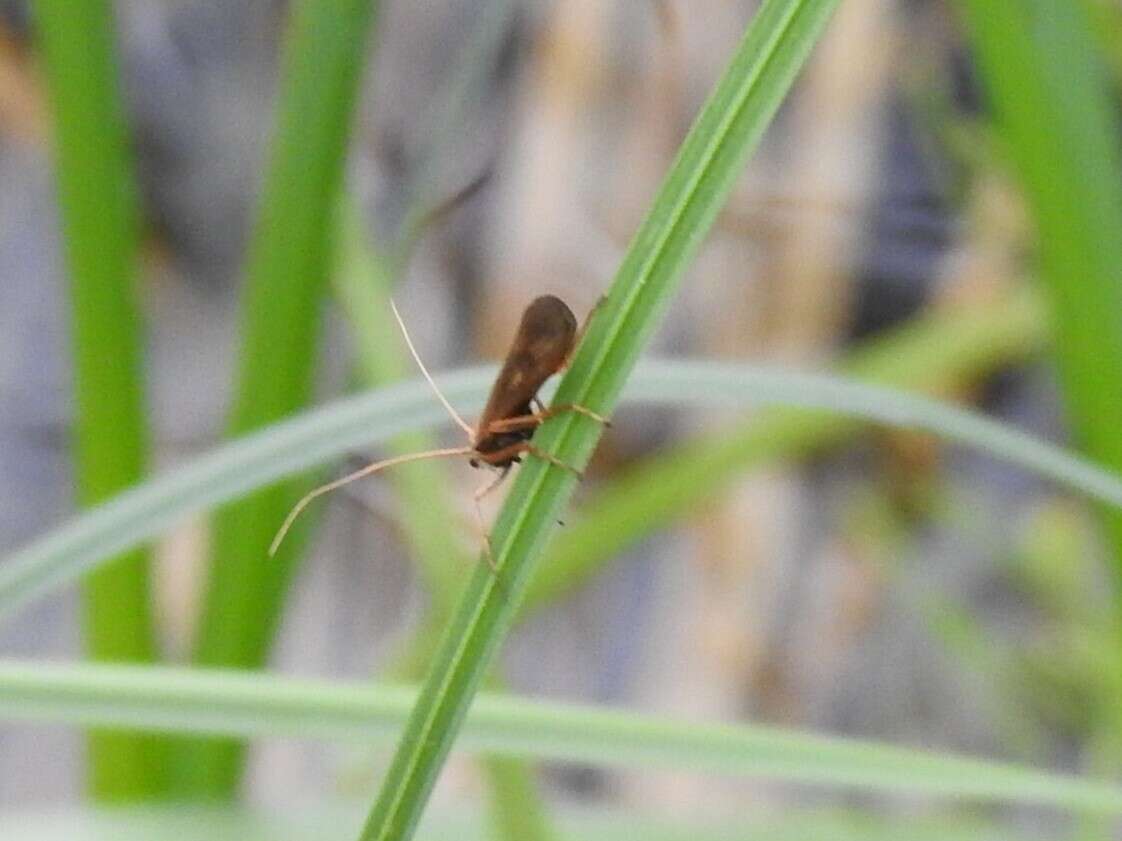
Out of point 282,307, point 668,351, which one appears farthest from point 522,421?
point 668,351

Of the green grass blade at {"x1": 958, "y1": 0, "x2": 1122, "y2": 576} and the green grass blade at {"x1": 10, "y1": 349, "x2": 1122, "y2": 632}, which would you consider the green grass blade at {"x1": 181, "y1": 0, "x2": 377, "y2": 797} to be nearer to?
the green grass blade at {"x1": 10, "y1": 349, "x2": 1122, "y2": 632}

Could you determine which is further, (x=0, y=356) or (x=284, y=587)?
(x=0, y=356)

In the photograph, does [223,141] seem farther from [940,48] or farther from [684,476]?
[940,48]

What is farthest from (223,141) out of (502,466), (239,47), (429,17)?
(502,466)

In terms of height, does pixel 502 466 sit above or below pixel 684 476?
below

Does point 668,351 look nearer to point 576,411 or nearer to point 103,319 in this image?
point 103,319

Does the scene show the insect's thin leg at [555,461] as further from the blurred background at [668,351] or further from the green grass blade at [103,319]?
the blurred background at [668,351]

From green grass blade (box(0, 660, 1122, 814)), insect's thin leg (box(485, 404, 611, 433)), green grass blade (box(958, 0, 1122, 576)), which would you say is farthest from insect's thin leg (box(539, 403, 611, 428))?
green grass blade (box(958, 0, 1122, 576))
